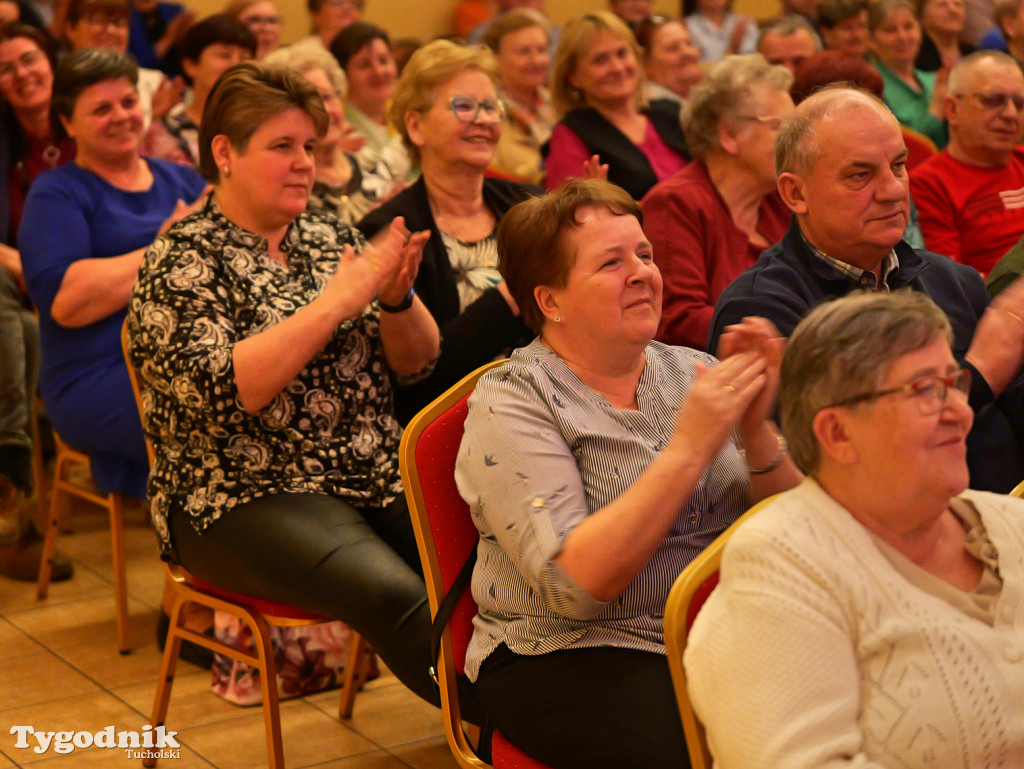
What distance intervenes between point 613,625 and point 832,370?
53cm

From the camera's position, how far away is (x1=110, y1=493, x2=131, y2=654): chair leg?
289 cm

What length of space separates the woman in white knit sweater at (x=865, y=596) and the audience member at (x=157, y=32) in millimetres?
4534

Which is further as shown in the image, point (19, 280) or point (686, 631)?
point (19, 280)

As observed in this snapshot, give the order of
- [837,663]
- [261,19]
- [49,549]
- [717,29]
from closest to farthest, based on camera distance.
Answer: [837,663] < [49,549] < [261,19] < [717,29]

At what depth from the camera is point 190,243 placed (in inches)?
90.4

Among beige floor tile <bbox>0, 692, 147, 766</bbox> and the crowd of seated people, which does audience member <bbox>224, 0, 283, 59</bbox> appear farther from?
beige floor tile <bbox>0, 692, 147, 766</bbox>

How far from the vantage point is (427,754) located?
2.44 m

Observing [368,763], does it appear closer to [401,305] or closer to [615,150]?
[401,305]

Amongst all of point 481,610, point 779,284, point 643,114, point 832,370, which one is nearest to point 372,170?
point 643,114

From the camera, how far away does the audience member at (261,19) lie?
17.5 feet

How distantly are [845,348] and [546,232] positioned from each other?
2.06 ft

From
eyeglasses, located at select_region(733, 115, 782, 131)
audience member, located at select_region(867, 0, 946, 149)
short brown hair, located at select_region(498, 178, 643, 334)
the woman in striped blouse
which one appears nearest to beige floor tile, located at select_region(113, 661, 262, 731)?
the woman in striped blouse

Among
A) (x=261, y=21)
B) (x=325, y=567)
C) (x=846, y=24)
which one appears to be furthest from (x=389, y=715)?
(x=846, y=24)

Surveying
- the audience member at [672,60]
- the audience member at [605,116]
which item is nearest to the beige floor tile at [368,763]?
the audience member at [605,116]
